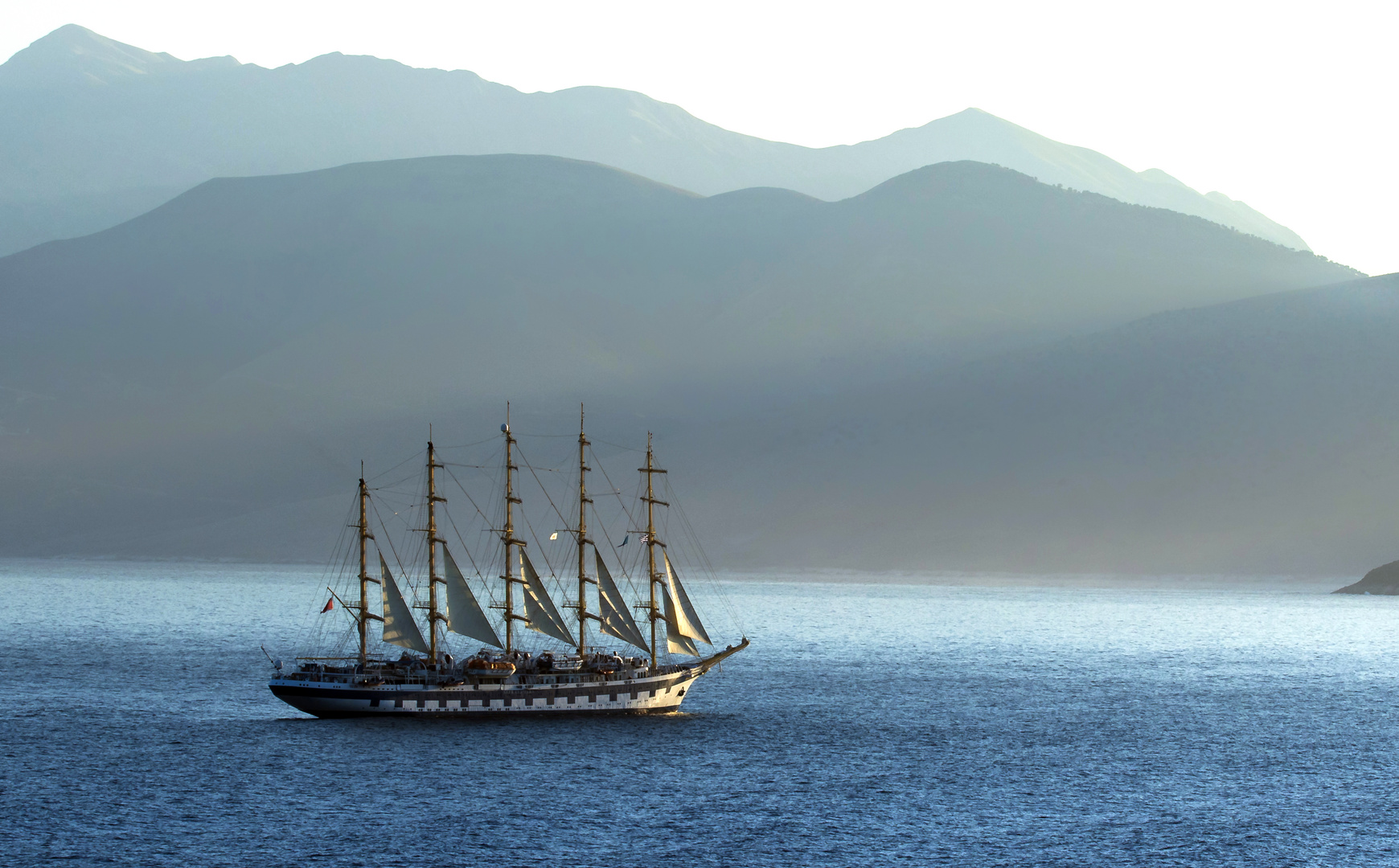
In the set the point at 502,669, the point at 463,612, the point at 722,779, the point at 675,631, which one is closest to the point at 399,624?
the point at 463,612

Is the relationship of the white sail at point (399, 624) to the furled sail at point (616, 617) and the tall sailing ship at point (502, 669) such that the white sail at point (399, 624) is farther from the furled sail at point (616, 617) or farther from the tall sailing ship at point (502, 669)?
the furled sail at point (616, 617)

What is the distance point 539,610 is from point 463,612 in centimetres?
500

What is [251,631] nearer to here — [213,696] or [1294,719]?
[213,696]

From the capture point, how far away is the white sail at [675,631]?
10612 centimetres

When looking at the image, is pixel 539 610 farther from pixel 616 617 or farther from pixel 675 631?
pixel 675 631

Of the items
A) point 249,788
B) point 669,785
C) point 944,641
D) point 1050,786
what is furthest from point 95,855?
point 944,641

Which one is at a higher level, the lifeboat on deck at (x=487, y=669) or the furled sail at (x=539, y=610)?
the furled sail at (x=539, y=610)

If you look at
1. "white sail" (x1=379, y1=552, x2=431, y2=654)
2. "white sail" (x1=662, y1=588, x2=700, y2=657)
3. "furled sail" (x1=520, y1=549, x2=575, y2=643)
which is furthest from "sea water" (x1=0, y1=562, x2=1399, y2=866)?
"furled sail" (x1=520, y1=549, x2=575, y2=643)

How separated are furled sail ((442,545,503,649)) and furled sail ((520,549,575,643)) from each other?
2910 millimetres

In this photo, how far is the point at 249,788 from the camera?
265 feet

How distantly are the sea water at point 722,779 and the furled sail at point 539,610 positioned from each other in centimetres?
613

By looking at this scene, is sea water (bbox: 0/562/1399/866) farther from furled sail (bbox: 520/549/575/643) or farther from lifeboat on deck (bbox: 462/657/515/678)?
furled sail (bbox: 520/549/575/643)

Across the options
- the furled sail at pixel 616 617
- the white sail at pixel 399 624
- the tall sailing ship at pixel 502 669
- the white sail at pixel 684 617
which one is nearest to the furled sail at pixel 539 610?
the tall sailing ship at pixel 502 669

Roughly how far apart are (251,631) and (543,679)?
313 ft
